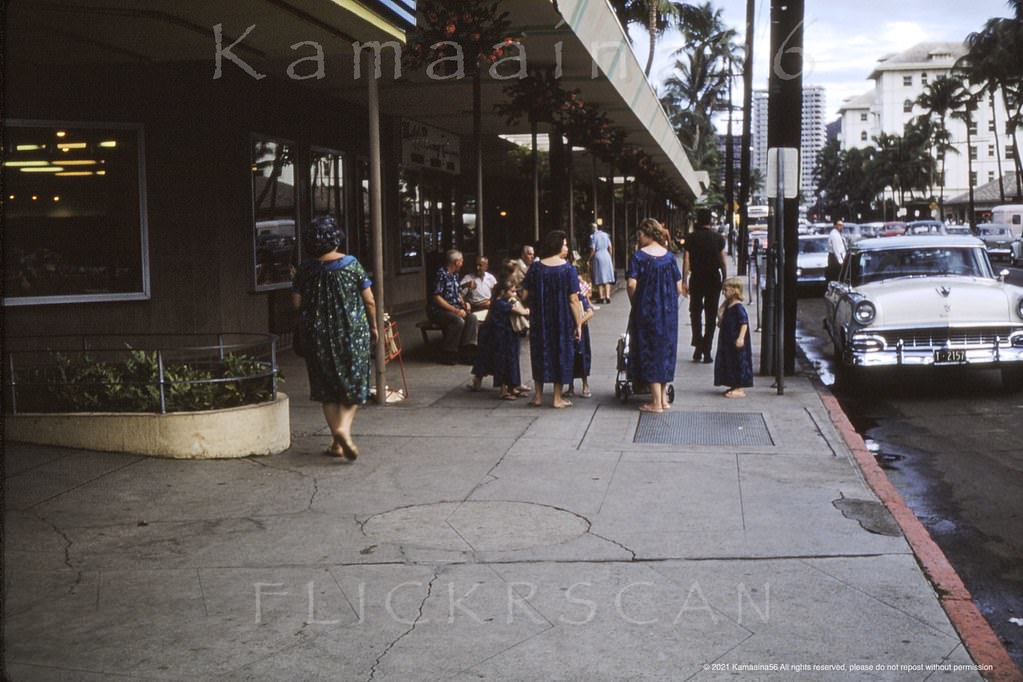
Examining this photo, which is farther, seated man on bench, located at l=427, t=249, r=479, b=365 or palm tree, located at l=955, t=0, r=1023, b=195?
palm tree, located at l=955, t=0, r=1023, b=195

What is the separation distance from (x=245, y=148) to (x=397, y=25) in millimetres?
5306

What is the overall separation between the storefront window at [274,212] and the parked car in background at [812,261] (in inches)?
680

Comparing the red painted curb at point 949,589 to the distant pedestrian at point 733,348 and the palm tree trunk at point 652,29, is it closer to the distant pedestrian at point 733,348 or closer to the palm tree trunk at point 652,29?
the distant pedestrian at point 733,348

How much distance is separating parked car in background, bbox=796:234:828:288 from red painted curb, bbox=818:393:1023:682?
22.4m

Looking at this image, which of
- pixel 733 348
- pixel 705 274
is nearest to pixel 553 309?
pixel 733 348

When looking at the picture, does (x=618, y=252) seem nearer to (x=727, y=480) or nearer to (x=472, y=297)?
(x=472, y=297)

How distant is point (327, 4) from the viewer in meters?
8.91

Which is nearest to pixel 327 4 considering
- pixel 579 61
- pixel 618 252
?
pixel 579 61

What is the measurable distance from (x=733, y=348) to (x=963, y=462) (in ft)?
9.87

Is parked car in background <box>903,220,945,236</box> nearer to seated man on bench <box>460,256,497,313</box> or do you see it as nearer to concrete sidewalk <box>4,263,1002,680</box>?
seated man on bench <box>460,256,497,313</box>

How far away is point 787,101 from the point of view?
1348 cm

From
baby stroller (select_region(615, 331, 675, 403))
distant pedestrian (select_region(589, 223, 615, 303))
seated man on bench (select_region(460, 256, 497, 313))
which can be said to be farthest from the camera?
distant pedestrian (select_region(589, 223, 615, 303))

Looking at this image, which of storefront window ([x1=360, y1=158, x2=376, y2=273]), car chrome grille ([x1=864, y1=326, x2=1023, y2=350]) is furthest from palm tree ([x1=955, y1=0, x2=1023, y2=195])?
car chrome grille ([x1=864, y1=326, x2=1023, y2=350])

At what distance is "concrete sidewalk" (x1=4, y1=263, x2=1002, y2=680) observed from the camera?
479 cm
